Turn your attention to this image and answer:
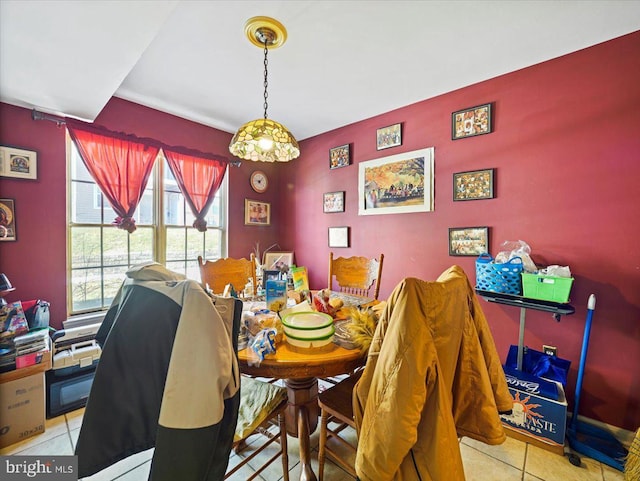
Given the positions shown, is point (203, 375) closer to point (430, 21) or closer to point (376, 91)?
point (430, 21)

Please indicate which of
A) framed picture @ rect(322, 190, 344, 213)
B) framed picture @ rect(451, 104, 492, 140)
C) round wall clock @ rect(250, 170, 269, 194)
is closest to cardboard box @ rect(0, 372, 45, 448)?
round wall clock @ rect(250, 170, 269, 194)

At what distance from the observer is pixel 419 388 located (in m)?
0.80

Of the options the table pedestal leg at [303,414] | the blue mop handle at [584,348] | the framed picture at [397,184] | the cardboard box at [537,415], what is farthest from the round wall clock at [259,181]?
the blue mop handle at [584,348]

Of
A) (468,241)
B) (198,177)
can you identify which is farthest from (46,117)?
(468,241)

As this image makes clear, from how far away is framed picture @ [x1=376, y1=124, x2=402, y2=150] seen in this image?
2684 mm

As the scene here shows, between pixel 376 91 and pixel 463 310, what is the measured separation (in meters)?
2.17

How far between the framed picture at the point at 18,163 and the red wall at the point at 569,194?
3.24 meters

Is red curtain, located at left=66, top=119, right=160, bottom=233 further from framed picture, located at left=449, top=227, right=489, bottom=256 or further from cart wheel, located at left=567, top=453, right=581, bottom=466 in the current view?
cart wheel, located at left=567, top=453, right=581, bottom=466

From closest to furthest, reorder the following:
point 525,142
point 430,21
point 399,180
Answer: point 430,21 < point 525,142 < point 399,180

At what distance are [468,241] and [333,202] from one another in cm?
154

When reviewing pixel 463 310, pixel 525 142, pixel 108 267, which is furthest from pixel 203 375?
pixel 525 142

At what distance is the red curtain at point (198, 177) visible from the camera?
9.21ft

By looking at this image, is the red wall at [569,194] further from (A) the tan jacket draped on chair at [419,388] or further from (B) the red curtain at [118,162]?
(B) the red curtain at [118,162]

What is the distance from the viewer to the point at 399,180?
269 cm
